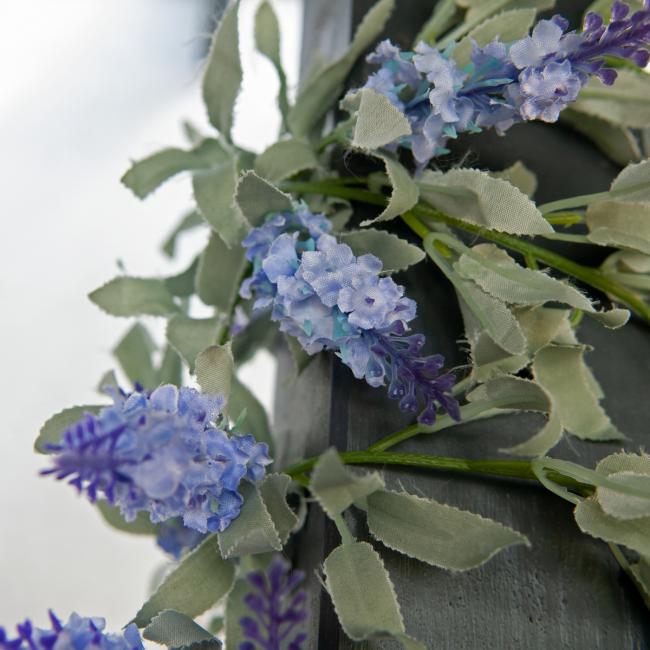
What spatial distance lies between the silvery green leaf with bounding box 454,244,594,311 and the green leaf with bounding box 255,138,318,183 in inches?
4.6

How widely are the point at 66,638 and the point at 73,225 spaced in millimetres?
686

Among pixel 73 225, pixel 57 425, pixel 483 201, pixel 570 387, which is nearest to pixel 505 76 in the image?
pixel 483 201

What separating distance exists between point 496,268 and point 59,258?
→ 654 millimetres

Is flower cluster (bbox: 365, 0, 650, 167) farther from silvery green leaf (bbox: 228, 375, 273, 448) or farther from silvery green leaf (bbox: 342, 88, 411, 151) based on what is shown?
silvery green leaf (bbox: 228, 375, 273, 448)

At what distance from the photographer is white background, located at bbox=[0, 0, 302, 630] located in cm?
84

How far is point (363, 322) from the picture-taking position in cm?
36

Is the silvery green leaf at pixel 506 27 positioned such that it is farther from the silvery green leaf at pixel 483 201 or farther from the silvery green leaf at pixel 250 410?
the silvery green leaf at pixel 250 410

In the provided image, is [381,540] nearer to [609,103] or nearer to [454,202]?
[454,202]

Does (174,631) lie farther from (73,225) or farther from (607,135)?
(73,225)

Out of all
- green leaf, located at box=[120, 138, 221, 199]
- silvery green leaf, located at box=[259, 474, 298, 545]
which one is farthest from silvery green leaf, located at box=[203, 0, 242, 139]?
silvery green leaf, located at box=[259, 474, 298, 545]

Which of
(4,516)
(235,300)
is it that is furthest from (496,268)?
(4,516)

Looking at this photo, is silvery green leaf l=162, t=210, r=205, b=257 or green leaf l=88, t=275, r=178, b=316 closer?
green leaf l=88, t=275, r=178, b=316

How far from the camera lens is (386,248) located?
0.41 m

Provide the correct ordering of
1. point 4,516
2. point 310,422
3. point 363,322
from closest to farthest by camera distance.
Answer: point 363,322 → point 310,422 → point 4,516
